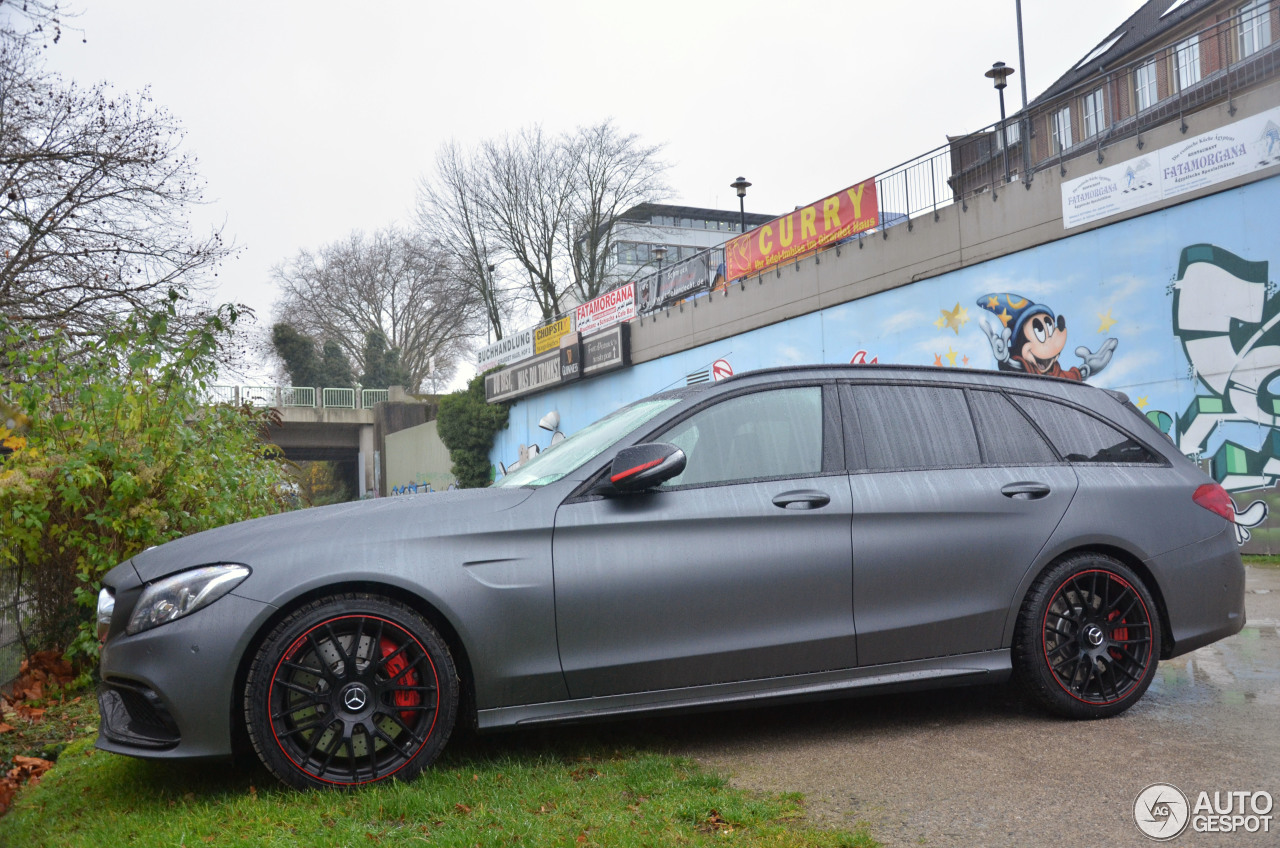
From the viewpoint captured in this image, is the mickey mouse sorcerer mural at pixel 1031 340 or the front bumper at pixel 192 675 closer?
the front bumper at pixel 192 675

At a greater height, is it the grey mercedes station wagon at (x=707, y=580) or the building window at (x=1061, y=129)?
the building window at (x=1061, y=129)

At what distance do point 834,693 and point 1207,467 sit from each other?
10.9 meters

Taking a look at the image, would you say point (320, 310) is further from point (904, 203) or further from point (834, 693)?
point (834, 693)

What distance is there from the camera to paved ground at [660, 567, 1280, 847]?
10.8 ft

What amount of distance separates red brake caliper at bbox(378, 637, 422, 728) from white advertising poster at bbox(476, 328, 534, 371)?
32.0 metres

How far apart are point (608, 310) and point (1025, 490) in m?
26.4

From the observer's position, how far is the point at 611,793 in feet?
11.9

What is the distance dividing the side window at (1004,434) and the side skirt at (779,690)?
89 centimetres

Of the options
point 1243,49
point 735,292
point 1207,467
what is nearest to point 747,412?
point 1207,467

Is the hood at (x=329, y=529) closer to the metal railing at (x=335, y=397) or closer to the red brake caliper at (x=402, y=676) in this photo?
the red brake caliper at (x=402, y=676)

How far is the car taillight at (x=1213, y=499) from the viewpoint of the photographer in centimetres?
500

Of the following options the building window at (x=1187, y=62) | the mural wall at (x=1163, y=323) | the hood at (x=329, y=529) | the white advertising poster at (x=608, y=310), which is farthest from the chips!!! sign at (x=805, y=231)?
the hood at (x=329, y=529)

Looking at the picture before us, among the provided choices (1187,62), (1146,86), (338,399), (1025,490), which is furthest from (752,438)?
(338,399)

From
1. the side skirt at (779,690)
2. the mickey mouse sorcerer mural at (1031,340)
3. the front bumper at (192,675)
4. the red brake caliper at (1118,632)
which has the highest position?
the mickey mouse sorcerer mural at (1031,340)
